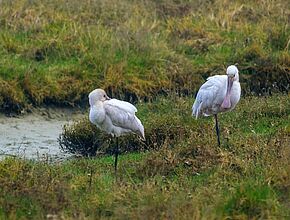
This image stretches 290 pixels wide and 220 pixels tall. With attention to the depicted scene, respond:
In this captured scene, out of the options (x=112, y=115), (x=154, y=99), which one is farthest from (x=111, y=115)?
(x=154, y=99)

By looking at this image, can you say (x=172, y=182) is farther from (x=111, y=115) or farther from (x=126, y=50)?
(x=126, y=50)

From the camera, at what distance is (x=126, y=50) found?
14.9 meters

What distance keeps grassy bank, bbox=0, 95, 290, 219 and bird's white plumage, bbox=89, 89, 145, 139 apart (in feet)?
1.28


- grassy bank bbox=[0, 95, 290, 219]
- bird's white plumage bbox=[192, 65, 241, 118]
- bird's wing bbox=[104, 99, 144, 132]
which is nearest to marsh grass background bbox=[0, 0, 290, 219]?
grassy bank bbox=[0, 95, 290, 219]

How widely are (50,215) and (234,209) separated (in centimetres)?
145

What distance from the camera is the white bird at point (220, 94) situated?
10602 mm

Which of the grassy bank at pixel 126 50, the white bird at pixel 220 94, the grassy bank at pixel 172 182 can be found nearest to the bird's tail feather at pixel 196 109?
the white bird at pixel 220 94

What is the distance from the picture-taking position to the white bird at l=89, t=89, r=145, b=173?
9.96 meters

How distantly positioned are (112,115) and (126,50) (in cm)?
499

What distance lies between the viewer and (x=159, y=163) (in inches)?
366

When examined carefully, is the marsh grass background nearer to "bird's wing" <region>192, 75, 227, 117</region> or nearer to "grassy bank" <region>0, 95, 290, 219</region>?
"grassy bank" <region>0, 95, 290, 219</region>

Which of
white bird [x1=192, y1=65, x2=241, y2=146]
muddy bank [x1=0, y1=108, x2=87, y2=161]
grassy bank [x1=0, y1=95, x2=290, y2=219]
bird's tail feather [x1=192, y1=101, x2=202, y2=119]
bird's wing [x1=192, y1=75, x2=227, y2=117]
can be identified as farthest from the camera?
muddy bank [x1=0, y1=108, x2=87, y2=161]

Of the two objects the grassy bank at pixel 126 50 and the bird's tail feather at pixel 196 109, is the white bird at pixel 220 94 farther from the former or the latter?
the grassy bank at pixel 126 50

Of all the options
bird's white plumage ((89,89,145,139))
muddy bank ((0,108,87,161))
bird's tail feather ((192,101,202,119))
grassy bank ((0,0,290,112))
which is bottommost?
muddy bank ((0,108,87,161))
